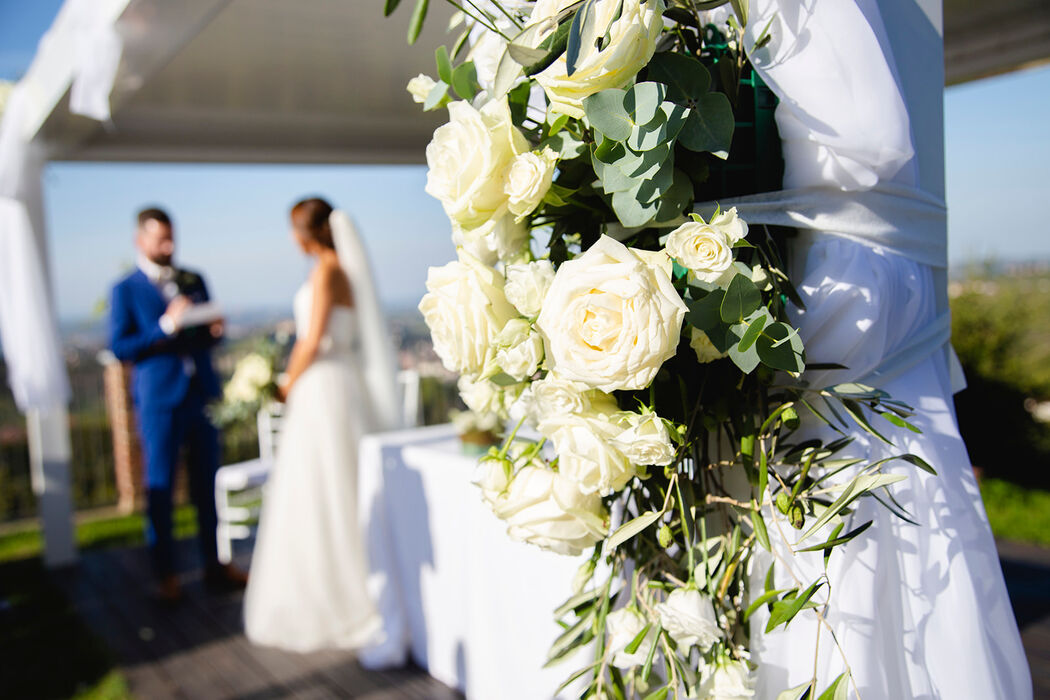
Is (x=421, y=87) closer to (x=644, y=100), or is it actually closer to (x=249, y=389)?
(x=644, y=100)

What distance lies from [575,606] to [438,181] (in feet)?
1.79

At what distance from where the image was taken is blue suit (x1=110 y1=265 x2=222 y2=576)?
12.1 ft

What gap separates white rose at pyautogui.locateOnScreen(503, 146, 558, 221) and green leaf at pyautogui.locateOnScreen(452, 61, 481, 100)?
14 centimetres

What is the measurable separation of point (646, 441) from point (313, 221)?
2.83m

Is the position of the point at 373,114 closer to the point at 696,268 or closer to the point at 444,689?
the point at 444,689

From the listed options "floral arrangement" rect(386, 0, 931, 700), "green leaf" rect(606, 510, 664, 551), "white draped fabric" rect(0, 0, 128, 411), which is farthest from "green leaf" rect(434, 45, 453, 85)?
"white draped fabric" rect(0, 0, 128, 411)

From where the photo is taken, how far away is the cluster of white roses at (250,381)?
3693mm

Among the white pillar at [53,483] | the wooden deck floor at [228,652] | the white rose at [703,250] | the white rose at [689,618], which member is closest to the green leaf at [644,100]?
the white rose at [703,250]

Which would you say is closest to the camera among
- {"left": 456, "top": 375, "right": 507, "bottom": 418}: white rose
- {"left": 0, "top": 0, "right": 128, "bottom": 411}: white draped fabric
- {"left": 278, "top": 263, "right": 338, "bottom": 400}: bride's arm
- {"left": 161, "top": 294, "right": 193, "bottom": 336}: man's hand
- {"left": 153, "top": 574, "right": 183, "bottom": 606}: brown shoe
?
{"left": 456, "top": 375, "right": 507, "bottom": 418}: white rose

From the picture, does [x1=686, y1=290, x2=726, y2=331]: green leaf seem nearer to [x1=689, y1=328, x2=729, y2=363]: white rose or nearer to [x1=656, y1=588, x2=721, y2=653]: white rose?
[x1=689, y1=328, x2=729, y2=363]: white rose

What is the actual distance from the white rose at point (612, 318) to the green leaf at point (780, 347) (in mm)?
87

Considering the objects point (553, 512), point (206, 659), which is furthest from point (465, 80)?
point (206, 659)

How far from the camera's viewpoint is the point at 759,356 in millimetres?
655

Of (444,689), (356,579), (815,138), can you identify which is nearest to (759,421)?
(815,138)
